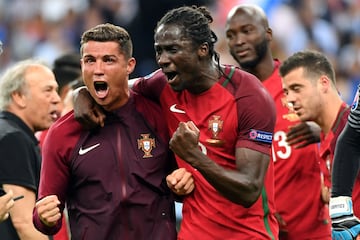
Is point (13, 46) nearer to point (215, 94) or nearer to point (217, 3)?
point (217, 3)

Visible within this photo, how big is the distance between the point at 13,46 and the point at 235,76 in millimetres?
10774

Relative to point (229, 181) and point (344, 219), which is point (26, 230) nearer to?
point (229, 181)

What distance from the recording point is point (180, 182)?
6.10 m

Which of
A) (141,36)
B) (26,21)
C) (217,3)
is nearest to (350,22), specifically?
(217,3)

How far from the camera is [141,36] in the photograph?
1472 cm

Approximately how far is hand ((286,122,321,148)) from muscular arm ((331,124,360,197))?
5.27 feet

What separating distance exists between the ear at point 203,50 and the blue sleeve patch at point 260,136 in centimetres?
57

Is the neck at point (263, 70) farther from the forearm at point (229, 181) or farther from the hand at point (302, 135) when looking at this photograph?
the forearm at point (229, 181)

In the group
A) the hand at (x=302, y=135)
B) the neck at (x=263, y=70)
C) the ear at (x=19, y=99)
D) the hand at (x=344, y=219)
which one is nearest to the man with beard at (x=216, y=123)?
the hand at (x=344, y=219)

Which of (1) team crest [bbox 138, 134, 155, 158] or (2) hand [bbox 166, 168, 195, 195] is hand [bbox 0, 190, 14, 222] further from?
(2) hand [bbox 166, 168, 195, 195]

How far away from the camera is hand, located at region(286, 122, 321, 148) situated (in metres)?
7.88

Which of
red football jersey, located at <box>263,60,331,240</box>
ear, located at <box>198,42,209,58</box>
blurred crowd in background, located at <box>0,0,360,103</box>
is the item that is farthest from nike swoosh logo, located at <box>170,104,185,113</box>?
blurred crowd in background, located at <box>0,0,360,103</box>

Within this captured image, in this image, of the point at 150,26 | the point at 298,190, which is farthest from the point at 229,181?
the point at 150,26

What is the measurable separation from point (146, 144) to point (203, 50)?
685 millimetres
